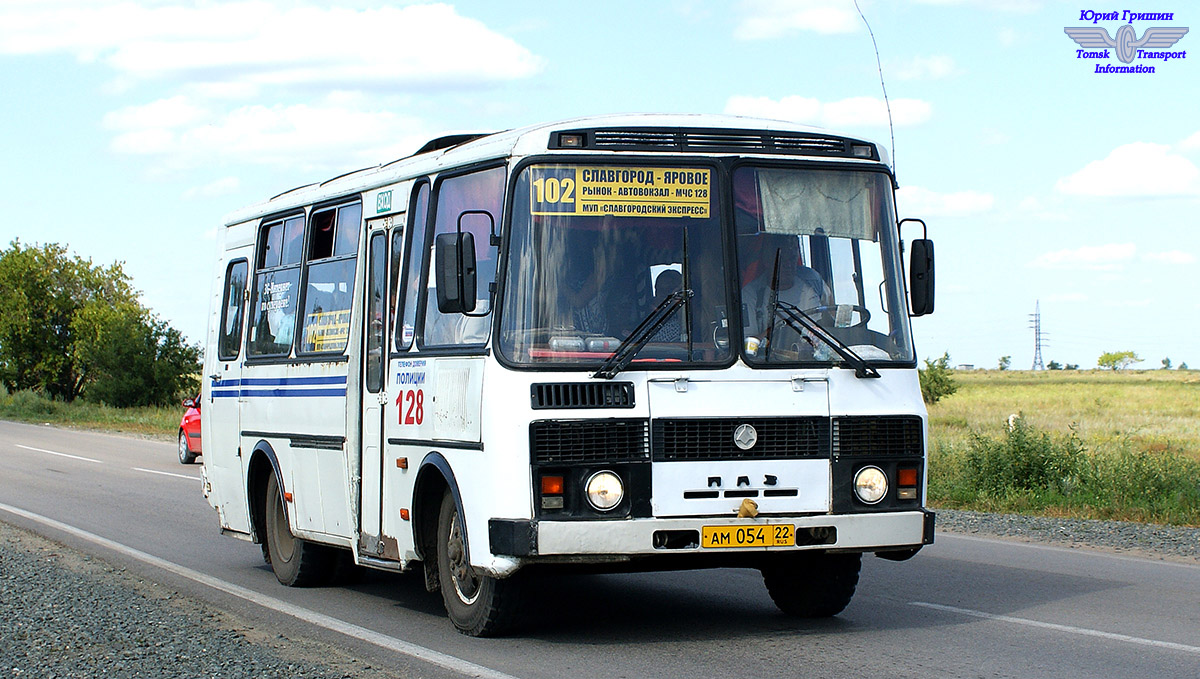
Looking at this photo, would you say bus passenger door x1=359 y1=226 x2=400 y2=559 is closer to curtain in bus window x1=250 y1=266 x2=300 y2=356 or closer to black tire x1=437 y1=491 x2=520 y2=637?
black tire x1=437 y1=491 x2=520 y2=637

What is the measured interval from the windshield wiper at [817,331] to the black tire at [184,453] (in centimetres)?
2127

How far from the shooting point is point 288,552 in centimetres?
1134

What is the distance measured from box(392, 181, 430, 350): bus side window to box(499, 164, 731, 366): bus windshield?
4.46 feet

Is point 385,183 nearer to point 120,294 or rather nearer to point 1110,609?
point 1110,609

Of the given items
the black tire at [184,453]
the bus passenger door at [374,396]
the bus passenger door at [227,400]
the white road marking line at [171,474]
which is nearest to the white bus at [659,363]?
the bus passenger door at [374,396]

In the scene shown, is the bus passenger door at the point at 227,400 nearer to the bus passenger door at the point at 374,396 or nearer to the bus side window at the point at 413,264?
the bus passenger door at the point at 374,396

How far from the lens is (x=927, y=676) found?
22.5 feet

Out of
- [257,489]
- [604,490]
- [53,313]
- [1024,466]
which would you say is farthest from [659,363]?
[53,313]

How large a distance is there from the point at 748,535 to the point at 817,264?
163cm

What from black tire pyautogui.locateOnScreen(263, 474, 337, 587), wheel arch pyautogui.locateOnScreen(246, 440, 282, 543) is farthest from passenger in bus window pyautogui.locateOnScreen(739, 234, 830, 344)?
wheel arch pyautogui.locateOnScreen(246, 440, 282, 543)

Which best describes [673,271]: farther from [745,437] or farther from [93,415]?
[93,415]

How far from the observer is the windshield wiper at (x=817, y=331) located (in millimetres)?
7875

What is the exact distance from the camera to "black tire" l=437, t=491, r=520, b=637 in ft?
26.2

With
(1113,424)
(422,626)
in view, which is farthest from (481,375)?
(1113,424)
